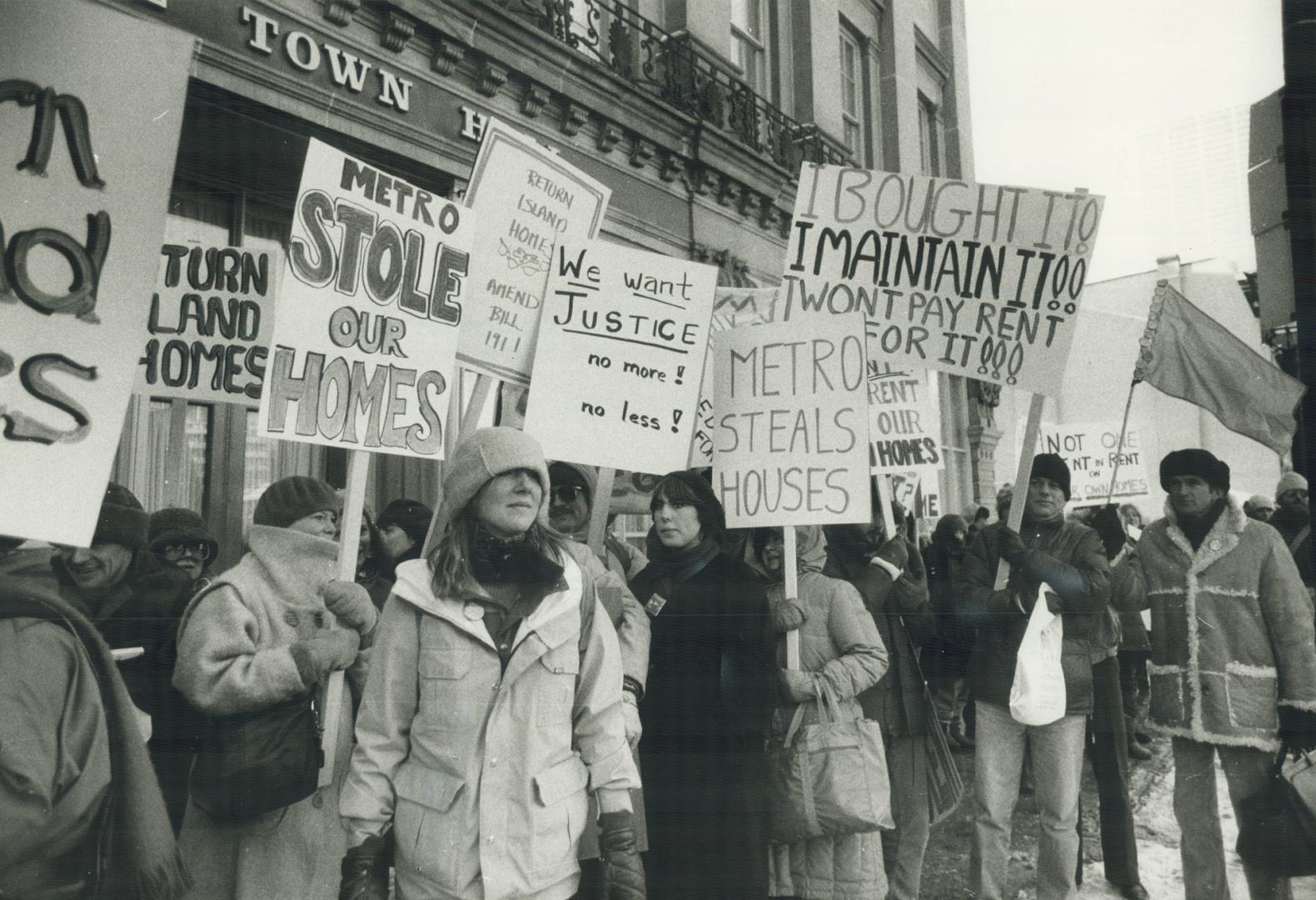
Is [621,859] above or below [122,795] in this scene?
below

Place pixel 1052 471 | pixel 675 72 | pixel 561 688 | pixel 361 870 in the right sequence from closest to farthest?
pixel 361 870 < pixel 561 688 < pixel 1052 471 < pixel 675 72

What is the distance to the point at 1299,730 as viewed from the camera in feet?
12.7

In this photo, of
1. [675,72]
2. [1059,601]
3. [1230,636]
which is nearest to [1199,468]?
[1230,636]

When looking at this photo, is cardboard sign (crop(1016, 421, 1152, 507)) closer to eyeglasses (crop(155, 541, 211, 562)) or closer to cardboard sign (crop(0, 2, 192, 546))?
eyeglasses (crop(155, 541, 211, 562))

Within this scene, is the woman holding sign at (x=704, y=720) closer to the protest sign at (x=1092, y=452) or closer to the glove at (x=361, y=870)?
the glove at (x=361, y=870)

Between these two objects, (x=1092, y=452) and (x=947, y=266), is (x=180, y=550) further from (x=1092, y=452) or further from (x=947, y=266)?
(x=1092, y=452)

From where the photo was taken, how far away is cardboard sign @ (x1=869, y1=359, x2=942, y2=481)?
7.15 meters

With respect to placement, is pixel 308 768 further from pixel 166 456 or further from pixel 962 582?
pixel 166 456

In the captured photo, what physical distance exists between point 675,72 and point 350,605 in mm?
8276

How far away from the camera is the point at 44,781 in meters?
2.30

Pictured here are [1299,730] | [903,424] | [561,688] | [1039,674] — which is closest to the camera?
[561,688]

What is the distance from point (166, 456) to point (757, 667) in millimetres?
4655

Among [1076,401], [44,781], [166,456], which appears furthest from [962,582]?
[1076,401]

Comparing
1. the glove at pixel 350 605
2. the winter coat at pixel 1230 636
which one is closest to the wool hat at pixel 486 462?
the glove at pixel 350 605
